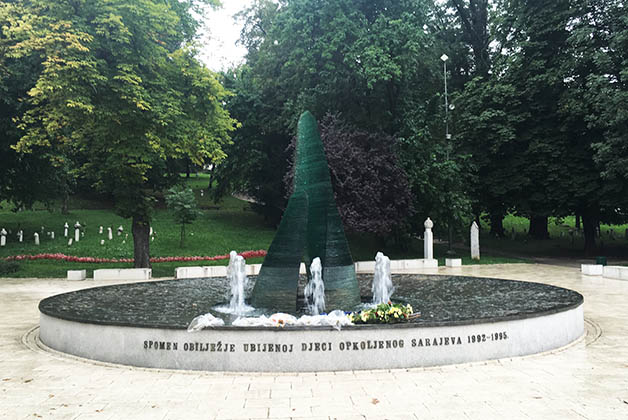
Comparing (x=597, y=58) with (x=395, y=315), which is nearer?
(x=395, y=315)

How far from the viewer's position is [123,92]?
18.4 m

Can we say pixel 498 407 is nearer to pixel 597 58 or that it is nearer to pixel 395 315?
pixel 395 315

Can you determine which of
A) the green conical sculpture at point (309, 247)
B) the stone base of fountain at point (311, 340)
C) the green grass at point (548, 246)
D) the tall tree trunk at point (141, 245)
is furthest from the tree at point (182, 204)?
the green grass at point (548, 246)

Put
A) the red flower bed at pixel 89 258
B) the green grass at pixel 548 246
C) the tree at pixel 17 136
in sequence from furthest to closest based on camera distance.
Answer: the green grass at pixel 548 246 → the red flower bed at pixel 89 258 → the tree at pixel 17 136

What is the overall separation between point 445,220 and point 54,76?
20.9 meters

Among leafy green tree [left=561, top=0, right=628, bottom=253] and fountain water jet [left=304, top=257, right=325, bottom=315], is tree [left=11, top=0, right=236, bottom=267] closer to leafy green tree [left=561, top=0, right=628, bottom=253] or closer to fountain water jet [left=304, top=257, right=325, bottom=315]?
fountain water jet [left=304, top=257, right=325, bottom=315]

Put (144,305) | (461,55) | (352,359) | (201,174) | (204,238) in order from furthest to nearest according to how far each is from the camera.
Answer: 1. (201,174)
2. (461,55)
3. (204,238)
4. (144,305)
5. (352,359)

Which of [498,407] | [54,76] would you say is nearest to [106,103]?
[54,76]

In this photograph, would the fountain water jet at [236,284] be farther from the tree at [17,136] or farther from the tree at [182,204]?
the tree at [182,204]

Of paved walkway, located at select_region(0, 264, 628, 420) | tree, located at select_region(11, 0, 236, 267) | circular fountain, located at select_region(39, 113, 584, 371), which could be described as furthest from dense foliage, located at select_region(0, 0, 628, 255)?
paved walkway, located at select_region(0, 264, 628, 420)

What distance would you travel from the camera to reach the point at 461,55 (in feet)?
118

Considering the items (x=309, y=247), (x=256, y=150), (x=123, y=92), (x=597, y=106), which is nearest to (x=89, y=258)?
(x=123, y=92)

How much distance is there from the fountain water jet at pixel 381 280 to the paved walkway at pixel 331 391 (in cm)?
403

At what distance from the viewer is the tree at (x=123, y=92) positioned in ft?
58.6
